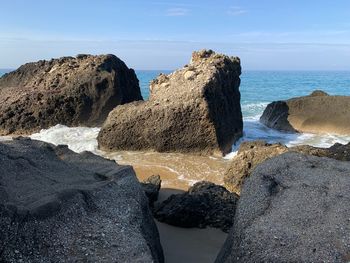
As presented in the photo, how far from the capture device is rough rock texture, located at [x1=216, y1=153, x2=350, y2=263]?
2.54m

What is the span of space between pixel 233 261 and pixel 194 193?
2.04m

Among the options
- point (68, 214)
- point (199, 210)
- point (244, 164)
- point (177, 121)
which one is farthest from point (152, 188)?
point (177, 121)

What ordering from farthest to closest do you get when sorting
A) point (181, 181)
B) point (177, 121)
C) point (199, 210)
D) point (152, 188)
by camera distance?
point (177, 121)
point (181, 181)
point (152, 188)
point (199, 210)

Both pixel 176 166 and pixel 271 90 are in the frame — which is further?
pixel 271 90

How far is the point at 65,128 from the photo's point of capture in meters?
11.0

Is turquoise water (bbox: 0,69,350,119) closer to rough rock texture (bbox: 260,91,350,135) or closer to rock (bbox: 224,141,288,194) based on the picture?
rough rock texture (bbox: 260,91,350,135)

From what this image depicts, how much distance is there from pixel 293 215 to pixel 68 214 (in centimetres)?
137

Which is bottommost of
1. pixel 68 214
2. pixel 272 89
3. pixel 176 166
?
pixel 272 89

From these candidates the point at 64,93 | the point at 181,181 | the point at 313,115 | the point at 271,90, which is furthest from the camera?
the point at 271,90

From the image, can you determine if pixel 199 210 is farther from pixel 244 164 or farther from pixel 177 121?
pixel 177 121

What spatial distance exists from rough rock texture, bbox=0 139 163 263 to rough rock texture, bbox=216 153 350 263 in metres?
0.61

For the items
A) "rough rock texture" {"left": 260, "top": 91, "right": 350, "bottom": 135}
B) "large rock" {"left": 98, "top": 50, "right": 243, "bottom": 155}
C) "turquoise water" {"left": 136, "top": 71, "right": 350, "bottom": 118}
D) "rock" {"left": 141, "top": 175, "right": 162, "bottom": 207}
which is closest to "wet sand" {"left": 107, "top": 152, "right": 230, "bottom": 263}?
"rock" {"left": 141, "top": 175, "right": 162, "bottom": 207}

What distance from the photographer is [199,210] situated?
4527 mm

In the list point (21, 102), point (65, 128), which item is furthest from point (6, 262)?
point (21, 102)
